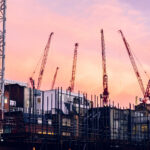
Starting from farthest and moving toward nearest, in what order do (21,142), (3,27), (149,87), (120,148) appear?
1. (149,87)
2. (3,27)
3. (120,148)
4. (21,142)

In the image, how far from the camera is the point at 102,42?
147000 millimetres

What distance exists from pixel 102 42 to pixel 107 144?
101 m

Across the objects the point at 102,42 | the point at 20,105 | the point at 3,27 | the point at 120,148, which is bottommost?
the point at 120,148

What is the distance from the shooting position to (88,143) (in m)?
47.0

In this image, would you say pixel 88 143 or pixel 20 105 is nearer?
pixel 88 143

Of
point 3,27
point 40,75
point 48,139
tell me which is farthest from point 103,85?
point 48,139

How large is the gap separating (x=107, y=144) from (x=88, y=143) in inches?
141

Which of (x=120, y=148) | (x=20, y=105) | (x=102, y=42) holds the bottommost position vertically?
(x=120, y=148)

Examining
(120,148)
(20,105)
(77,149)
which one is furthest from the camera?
(20,105)

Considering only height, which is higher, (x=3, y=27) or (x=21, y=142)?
(x=3, y=27)

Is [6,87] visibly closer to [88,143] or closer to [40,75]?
[40,75]

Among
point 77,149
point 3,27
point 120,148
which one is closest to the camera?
point 77,149

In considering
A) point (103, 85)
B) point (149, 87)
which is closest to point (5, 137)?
point (103, 85)

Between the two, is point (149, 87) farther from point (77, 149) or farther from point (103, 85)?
point (77, 149)
